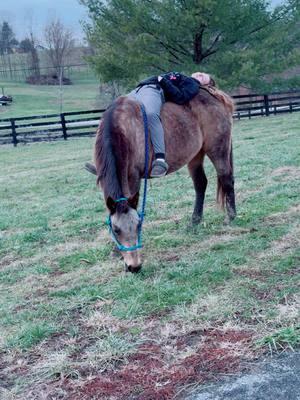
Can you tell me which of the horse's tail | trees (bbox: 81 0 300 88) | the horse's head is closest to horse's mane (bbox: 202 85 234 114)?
the horse's tail

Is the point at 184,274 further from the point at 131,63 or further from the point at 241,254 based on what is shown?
the point at 131,63

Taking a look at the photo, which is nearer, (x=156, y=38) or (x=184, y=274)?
(x=184, y=274)

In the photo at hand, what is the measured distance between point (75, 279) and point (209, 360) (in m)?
1.78

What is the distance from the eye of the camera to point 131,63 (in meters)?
17.2

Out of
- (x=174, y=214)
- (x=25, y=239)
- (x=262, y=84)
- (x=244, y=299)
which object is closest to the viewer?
(x=244, y=299)

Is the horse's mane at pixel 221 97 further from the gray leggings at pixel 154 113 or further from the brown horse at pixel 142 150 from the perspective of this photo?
the gray leggings at pixel 154 113

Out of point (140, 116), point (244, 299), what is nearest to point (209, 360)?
point (244, 299)

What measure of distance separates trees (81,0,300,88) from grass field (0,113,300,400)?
11610 millimetres

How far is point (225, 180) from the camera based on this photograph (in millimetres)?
5199

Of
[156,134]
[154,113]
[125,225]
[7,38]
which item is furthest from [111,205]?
[7,38]

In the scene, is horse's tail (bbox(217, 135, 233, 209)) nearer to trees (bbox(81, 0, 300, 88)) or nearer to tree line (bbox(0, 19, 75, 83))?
trees (bbox(81, 0, 300, 88))

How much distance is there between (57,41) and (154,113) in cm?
4122

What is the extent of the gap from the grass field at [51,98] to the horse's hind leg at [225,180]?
1162 inches

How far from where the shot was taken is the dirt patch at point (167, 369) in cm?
232
